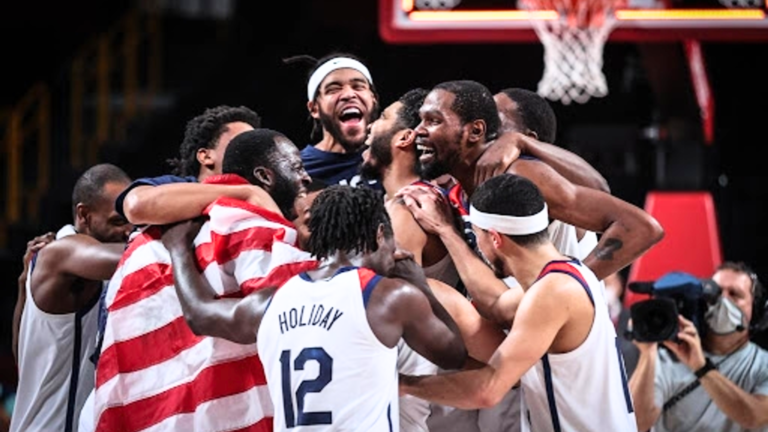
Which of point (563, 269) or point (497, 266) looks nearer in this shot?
point (563, 269)

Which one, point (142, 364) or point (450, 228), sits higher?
point (450, 228)

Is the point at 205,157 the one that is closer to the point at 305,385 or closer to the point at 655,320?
the point at 305,385

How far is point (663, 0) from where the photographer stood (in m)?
9.57

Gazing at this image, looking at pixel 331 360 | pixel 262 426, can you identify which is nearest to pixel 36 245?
pixel 262 426

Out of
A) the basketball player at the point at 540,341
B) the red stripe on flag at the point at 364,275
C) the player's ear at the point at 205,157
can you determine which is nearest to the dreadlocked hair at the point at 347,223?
the red stripe on flag at the point at 364,275

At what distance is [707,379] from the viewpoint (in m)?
6.90

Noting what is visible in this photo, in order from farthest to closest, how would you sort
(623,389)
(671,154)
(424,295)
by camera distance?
(671,154) → (623,389) → (424,295)

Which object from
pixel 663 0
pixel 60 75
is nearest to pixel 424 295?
pixel 663 0

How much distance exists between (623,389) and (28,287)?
8.80ft

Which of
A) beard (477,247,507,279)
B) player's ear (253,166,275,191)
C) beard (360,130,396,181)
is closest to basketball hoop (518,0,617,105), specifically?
beard (360,130,396,181)

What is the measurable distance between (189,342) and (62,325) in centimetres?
111

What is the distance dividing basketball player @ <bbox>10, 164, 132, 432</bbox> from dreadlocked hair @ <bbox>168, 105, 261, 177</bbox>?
0.45 meters

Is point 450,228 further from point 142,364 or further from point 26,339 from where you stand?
point 26,339

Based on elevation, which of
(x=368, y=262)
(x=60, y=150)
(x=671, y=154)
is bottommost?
(x=60, y=150)
